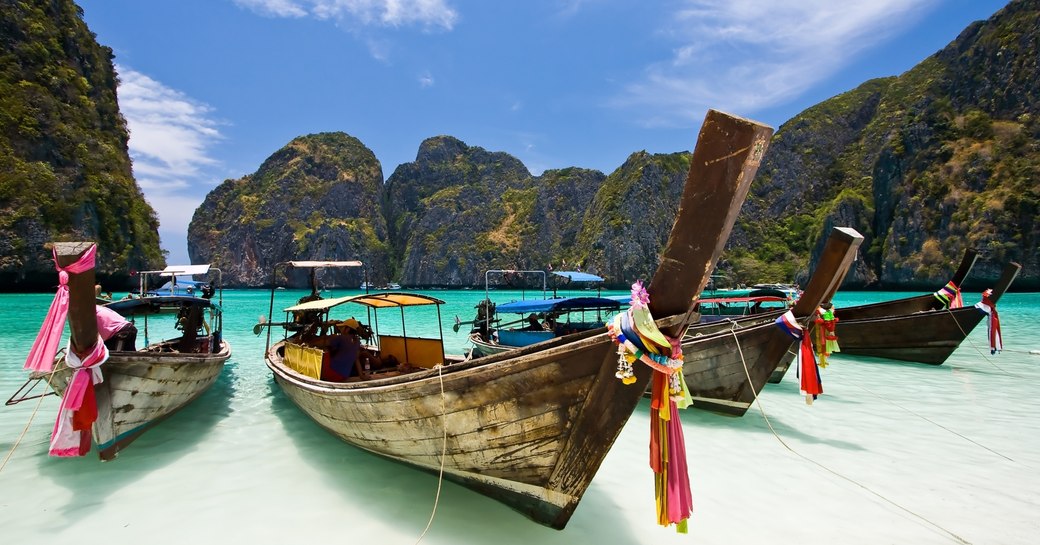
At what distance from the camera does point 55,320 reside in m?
4.92

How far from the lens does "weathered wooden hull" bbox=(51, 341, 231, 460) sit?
583cm

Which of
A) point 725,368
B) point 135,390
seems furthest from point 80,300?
point 725,368

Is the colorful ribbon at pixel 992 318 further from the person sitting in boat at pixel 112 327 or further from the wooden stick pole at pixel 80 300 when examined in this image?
the person sitting in boat at pixel 112 327

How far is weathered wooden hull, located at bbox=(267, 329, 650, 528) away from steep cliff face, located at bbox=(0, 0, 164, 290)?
5595 centimetres

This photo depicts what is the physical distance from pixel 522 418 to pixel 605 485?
2389 mm

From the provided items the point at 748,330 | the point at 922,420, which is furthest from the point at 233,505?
the point at 922,420

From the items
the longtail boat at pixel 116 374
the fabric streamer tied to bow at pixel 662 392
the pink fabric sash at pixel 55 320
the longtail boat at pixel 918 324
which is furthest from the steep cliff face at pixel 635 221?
the fabric streamer tied to bow at pixel 662 392

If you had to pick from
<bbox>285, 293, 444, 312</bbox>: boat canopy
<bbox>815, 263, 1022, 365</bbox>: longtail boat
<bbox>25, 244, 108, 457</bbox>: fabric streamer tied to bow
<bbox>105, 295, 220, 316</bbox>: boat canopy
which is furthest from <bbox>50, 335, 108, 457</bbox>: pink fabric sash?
<bbox>815, 263, 1022, 365</bbox>: longtail boat

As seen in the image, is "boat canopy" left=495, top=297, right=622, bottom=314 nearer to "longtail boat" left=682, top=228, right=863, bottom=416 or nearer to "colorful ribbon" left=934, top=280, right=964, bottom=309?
"longtail boat" left=682, top=228, right=863, bottom=416

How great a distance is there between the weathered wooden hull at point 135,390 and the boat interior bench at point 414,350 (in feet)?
10.5

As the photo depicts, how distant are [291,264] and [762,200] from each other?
106 meters

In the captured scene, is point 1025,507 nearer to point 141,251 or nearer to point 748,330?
point 748,330

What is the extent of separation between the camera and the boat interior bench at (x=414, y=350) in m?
8.52

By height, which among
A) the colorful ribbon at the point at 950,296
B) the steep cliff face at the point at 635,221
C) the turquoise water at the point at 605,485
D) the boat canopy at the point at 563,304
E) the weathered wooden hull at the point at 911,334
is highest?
the steep cliff face at the point at 635,221
